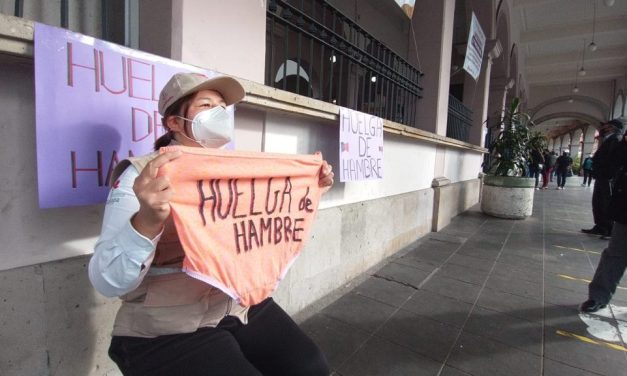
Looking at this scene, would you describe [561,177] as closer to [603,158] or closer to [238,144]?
[603,158]

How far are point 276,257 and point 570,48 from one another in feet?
59.3

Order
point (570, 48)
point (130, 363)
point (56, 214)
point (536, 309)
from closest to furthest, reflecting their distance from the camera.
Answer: point (130, 363) < point (56, 214) < point (536, 309) < point (570, 48)

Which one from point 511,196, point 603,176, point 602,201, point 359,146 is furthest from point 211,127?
point 511,196

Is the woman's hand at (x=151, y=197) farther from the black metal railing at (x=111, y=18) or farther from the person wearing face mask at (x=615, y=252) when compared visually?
the person wearing face mask at (x=615, y=252)

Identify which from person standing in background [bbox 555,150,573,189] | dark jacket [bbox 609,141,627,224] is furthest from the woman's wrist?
person standing in background [bbox 555,150,573,189]

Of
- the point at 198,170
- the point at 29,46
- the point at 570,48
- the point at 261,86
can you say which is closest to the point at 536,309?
the point at 261,86

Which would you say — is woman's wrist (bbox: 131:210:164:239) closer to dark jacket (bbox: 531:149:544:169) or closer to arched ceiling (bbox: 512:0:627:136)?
dark jacket (bbox: 531:149:544:169)

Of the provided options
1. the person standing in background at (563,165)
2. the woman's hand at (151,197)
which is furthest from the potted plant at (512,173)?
the person standing in background at (563,165)

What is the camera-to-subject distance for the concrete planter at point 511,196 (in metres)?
6.84

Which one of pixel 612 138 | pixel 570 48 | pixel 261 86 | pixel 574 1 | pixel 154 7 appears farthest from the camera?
pixel 570 48

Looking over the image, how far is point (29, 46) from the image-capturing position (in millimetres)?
1132

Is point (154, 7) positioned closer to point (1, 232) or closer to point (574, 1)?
point (1, 232)

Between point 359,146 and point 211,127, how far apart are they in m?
1.92

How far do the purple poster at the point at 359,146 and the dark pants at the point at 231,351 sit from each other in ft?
5.32
